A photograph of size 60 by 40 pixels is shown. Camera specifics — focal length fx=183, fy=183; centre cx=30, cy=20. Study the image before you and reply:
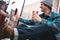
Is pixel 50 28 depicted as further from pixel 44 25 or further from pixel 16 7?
pixel 16 7

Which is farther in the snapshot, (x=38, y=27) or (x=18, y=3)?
(x=18, y=3)

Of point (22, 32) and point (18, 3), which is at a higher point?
point (18, 3)

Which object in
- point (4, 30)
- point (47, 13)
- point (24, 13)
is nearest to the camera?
point (4, 30)

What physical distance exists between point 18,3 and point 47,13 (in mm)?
568

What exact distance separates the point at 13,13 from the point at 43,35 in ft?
2.41

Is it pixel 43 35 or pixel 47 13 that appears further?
pixel 47 13

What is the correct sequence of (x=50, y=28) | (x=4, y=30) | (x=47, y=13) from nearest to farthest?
(x=4, y=30) < (x=50, y=28) < (x=47, y=13)

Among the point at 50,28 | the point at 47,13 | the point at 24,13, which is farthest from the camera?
the point at 24,13

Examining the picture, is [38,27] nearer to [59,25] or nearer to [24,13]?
[59,25]

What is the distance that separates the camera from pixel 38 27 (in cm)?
115

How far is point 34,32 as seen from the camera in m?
1.14

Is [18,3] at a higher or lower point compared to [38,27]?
higher

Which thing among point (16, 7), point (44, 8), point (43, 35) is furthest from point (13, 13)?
point (43, 35)

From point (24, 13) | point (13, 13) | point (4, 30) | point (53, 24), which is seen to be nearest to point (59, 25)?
point (53, 24)
